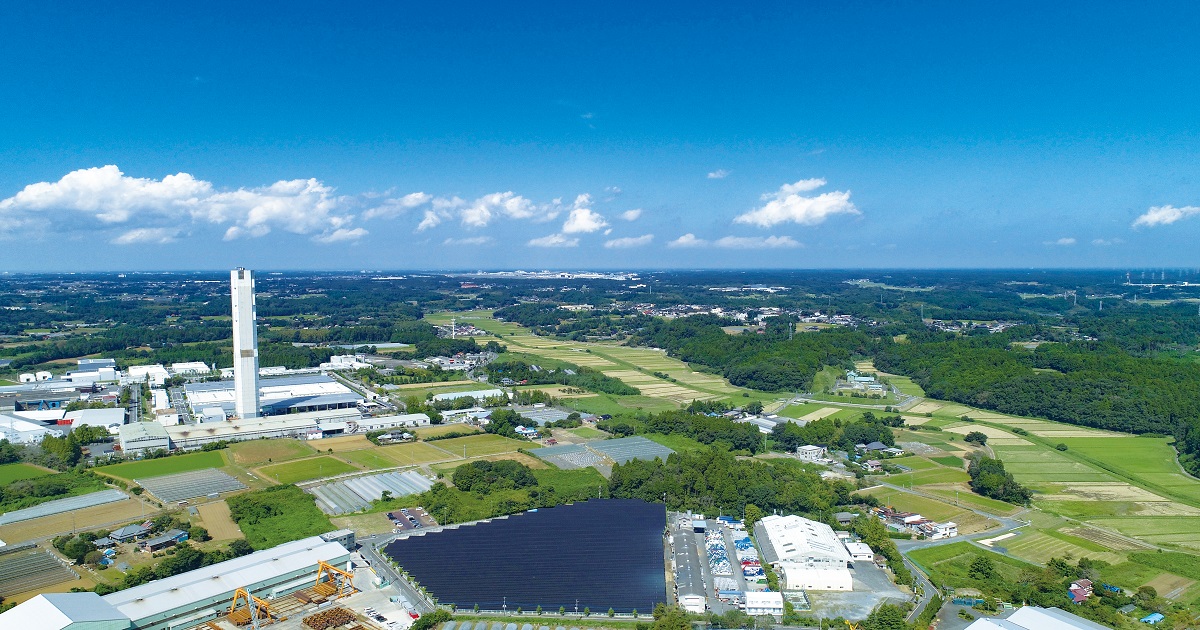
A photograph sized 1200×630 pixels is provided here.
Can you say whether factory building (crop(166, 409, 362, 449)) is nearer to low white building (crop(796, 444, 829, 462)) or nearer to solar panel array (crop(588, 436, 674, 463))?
solar panel array (crop(588, 436, 674, 463))

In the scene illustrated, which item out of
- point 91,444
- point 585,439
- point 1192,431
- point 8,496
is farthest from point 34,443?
point 1192,431

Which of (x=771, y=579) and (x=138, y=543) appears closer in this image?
(x=771, y=579)

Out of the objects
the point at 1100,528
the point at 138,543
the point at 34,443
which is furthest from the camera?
the point at 34,443

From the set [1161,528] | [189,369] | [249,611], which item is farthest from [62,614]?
[189,369]

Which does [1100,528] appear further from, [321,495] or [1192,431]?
[321,495]

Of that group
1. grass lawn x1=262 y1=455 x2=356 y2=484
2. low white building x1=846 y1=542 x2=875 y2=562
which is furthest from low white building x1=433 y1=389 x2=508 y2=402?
low white building x1=846 y1=542 x2=875 y2=562

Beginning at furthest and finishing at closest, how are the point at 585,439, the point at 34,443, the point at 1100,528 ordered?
1. the point at 585,439
2. the point at 34,443
3. the point at 1100,528
